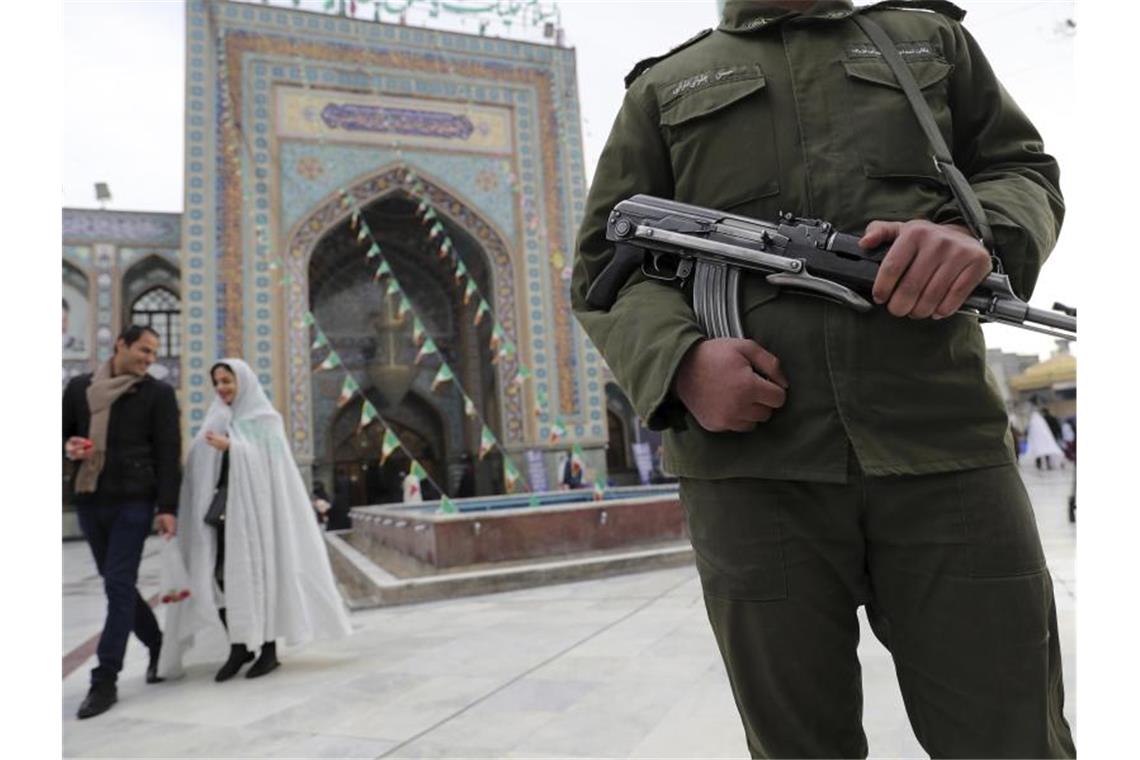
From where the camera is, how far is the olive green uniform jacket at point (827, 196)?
656 mm

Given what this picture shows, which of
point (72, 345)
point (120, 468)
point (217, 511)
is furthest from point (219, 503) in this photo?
point (72, 345)

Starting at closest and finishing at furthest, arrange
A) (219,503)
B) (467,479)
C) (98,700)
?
(98,700)
(219,503)
(467,479)

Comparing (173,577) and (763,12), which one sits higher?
(763,12)

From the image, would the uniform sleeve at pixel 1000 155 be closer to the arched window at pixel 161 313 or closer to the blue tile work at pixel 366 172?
the blue tile work at pixel 366 172

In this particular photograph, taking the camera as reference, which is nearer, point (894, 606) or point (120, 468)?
point (894, 606)

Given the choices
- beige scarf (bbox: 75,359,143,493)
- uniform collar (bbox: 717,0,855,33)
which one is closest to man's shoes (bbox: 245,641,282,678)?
beige scarf (bbox: 75,359,143,493)

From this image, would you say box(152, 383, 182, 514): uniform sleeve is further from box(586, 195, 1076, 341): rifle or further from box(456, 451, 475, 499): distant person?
box(456, 451, 475, 499): distant person

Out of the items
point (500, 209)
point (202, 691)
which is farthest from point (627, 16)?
point (500, 209)

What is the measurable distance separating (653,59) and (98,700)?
222 cm

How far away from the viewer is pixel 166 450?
7.66ft

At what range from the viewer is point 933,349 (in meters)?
0.66

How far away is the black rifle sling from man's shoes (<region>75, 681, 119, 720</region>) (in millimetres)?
2355

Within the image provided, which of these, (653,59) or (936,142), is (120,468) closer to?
(653,59)

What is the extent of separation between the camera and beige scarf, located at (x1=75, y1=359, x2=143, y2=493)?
2.20 meters
